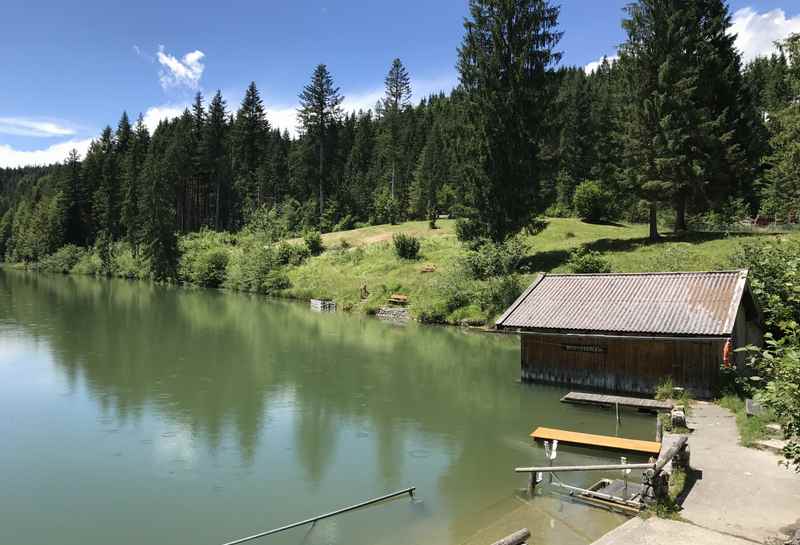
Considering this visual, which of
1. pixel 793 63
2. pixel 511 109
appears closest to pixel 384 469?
pixel 793 63

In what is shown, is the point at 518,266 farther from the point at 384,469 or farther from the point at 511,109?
the point at 384,469

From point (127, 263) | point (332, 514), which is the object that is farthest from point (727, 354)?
point (127, 263)

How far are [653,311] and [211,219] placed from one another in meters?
82.2

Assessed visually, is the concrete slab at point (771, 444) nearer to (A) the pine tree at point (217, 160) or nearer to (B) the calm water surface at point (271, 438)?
(B) the calm water surface at point (271, 438)

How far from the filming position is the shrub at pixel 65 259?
88.5m

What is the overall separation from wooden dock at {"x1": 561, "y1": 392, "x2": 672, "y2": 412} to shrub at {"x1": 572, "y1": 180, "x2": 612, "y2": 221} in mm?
41942

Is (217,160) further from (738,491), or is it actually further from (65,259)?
(738,491)

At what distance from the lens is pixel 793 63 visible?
68.4 ft

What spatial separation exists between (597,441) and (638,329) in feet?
19.3

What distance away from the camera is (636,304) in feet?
66.0

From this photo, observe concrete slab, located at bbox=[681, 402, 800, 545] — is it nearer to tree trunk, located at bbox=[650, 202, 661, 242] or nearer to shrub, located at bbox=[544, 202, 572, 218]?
tree trunk, located at bbox=[650, 202, 661, 242]

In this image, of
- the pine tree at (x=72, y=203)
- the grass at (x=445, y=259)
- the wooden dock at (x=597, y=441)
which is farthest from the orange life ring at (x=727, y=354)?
the pine tree at (x=72, y=203)

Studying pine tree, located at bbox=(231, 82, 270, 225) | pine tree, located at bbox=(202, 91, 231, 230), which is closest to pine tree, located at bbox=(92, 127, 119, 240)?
pine tree, located at bbox=(202, 91, 231, 230)

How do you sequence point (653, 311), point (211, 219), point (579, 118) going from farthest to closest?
point (211, 219), point (579, 118), point (653, 311)
